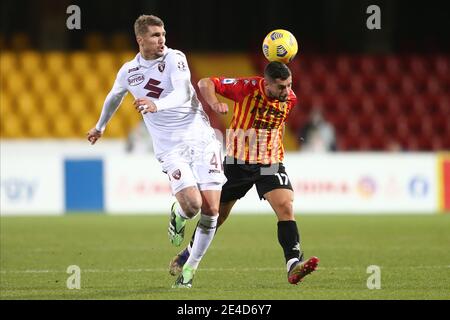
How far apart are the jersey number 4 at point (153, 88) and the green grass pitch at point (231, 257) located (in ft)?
5.14

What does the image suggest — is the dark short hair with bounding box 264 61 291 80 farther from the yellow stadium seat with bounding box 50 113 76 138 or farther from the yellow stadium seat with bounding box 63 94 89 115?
the yellow stadium seat with bounding box 63 94 89 115

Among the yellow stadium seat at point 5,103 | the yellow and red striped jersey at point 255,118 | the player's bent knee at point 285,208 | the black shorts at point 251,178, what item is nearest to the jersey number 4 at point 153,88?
the yellow and red striped jersey at point 255,118

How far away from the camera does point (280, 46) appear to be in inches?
342

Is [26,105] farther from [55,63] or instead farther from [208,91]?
[208,91]

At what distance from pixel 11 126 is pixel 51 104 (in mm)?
1006

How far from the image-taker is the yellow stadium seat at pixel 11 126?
21.3 meters

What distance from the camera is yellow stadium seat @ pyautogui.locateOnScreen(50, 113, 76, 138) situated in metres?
21.6

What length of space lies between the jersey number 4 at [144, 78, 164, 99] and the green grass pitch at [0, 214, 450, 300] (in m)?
1.57

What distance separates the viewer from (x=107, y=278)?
9.09 m

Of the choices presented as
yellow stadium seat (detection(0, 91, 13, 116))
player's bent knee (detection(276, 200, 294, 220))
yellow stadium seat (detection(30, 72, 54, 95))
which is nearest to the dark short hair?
player's bent knee (detection(276, 200, 294, 220))

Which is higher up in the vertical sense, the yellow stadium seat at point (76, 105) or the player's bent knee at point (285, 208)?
the player's bent knee at point (285, 208)

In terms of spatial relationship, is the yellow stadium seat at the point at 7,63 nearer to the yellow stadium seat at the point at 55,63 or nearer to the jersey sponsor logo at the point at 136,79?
the yellow stadium seat at the point at 55,63

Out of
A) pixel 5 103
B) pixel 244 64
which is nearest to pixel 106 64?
pixel 5 103

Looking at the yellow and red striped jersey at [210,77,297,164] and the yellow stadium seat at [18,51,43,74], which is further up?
the yellow and red striped jersey at [210,77,297,164]
